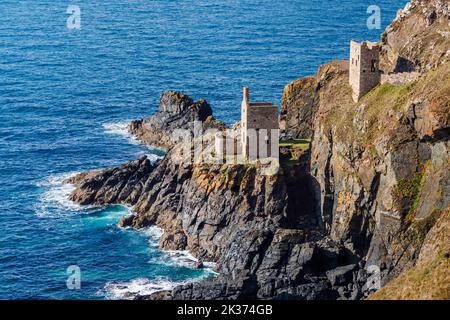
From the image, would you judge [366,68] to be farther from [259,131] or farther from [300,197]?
[300,197]

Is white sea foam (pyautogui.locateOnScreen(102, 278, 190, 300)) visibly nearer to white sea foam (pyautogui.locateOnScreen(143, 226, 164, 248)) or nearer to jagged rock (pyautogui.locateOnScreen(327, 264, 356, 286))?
white sea foam (pyautogui.locateOnScreen(143, 226, 164, 248))

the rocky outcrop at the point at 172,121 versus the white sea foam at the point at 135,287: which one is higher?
the rocky outcrop at the point at 172,121

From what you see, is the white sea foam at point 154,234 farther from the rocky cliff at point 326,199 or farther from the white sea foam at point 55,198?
the white sea foam at point 55,198

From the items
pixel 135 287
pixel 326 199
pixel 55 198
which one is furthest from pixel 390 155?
pixel 55 198

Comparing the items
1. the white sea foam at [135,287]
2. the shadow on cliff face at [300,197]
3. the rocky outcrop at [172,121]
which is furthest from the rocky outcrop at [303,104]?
the white sea foam at [135,287]

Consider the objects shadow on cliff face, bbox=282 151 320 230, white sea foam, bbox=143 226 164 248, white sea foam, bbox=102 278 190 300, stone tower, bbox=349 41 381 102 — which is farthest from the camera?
white sea foam, bbox=143 226 164 248

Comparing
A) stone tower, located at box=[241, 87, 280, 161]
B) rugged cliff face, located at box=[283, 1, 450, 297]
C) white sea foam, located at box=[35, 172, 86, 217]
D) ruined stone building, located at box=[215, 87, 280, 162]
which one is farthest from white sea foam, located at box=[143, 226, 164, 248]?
rugged cliff face, located at box=[283, 1, 450, 297]
